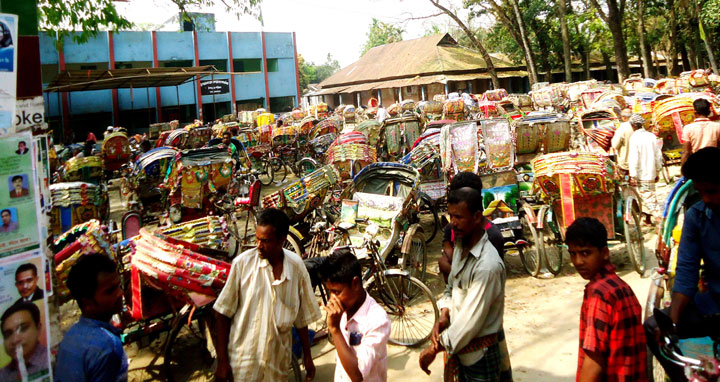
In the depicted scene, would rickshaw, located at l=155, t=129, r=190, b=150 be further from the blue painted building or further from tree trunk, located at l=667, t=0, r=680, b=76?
tree trunk, located at l=667, t=0, r=680, b=76

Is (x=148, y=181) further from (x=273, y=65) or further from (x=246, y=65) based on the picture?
(x=273, y=65)

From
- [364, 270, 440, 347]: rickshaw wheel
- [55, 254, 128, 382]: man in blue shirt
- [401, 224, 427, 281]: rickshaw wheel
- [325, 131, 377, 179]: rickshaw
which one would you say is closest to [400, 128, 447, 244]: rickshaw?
[325, 131, 377, 179]: rickshaw

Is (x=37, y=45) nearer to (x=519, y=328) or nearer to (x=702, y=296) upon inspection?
(x=702, y=296)

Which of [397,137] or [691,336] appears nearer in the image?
[691,336]

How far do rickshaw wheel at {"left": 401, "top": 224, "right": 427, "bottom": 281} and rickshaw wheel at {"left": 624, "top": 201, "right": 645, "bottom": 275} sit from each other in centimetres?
236

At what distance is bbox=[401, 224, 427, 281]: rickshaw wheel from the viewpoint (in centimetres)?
598

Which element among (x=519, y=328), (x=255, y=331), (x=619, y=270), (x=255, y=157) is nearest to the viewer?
(x=255, y=331)

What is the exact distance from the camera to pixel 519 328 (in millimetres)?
5363

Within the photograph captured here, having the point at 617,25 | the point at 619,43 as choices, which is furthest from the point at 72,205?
the point at 619,43

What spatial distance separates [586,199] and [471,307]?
432 centimetres

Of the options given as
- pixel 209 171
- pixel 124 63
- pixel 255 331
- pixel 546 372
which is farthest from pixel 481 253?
pixel 124 63

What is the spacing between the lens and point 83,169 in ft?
35.8

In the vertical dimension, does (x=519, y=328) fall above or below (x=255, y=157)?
below

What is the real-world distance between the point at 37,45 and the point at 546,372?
4.35 metres
